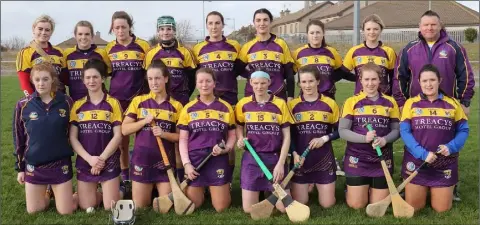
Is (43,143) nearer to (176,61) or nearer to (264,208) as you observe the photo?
(176,61)

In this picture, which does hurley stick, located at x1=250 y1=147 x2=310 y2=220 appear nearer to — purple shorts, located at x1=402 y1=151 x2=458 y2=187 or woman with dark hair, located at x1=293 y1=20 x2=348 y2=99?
purple shorts, located at x1=402 y1=151 x2=458 y2=187

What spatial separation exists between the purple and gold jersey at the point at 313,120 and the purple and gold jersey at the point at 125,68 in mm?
1764

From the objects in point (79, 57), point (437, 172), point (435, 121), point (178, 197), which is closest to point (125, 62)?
point (79, 57)

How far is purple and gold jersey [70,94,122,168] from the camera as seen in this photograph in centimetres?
463

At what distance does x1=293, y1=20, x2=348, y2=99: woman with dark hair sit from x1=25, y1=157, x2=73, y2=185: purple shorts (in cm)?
277

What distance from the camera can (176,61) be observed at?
5195 millimetres

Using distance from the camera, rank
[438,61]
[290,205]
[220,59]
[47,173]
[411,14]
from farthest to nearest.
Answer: [411,14] < [220,59] < [438,61] < [47,173] < [290,205]

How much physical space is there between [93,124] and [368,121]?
107 inches

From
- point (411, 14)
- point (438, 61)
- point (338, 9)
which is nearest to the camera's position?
point (438, 61)

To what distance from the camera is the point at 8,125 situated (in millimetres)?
9953

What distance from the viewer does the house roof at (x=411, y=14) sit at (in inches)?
1667

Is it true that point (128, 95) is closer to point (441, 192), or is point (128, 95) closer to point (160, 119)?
point (160, 119)

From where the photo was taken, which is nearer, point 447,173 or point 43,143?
point 43,143

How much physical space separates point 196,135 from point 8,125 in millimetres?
6883
